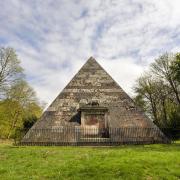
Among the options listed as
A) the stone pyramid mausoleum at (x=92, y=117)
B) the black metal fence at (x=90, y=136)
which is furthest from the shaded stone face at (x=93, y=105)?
the black metal fence at (x=90, y=136)

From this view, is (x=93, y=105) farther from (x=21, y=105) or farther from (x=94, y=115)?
(x=21, y=105)

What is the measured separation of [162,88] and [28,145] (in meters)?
25.3

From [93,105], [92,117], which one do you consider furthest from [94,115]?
[93,105]

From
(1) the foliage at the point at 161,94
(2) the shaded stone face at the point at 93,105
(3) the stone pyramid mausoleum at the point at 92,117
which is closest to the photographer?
(3) the stone pyramid mausoleum at the point at 92,117

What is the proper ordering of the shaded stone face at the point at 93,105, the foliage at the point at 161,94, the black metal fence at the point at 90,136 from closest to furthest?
1. the black metal fence at the point at 90,136
2. the shaded stone face at the point at 93,105
3. the foliage at the point at 161,94

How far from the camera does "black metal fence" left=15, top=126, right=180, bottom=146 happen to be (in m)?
17.5

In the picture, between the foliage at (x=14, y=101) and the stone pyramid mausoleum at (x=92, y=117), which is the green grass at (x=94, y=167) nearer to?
the stone pyramid mausoleum at (x=92, y=117)

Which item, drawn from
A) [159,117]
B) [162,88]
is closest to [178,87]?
[162,88]

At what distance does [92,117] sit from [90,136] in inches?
53.5

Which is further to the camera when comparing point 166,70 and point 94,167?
point 166,70

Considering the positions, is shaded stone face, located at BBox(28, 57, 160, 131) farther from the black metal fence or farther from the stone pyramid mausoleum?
the black metal fence

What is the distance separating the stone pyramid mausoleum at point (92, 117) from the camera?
58.1 ft

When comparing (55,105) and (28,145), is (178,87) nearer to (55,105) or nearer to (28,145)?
(55,105)

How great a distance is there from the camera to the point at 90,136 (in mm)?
18078
